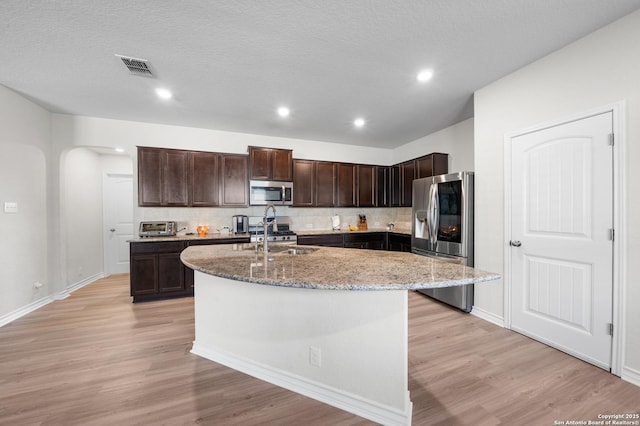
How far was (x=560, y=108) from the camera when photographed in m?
2.28

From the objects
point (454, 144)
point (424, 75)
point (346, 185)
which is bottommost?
point (346, 185)

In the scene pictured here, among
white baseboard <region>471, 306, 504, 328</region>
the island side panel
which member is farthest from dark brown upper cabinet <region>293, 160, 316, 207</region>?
white baseboard <region>471, 306, 504, 328</region>

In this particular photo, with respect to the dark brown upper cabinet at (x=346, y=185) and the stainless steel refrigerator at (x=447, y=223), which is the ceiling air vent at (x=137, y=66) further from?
the stainless steel refrigerator at (x=447, y=223)

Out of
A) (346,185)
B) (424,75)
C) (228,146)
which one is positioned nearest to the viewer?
(424,75)

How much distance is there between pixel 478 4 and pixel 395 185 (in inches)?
146

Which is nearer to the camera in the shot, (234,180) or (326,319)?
(326,319)

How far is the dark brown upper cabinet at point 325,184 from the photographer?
4.97 m

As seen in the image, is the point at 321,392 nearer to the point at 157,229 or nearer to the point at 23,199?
the point at 157,229

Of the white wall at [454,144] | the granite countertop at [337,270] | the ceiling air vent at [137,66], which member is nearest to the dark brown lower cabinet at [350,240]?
the white wall at [454,144]

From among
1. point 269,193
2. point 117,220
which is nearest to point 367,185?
point 269,193

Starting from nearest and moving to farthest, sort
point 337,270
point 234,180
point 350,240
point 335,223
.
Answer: point 337,270 → point 234,180 → point 350,240 → point 335,223

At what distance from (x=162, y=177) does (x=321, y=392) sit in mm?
3841

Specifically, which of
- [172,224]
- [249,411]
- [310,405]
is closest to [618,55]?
[310,405]

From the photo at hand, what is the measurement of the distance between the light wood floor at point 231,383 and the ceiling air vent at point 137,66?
2668 mm
